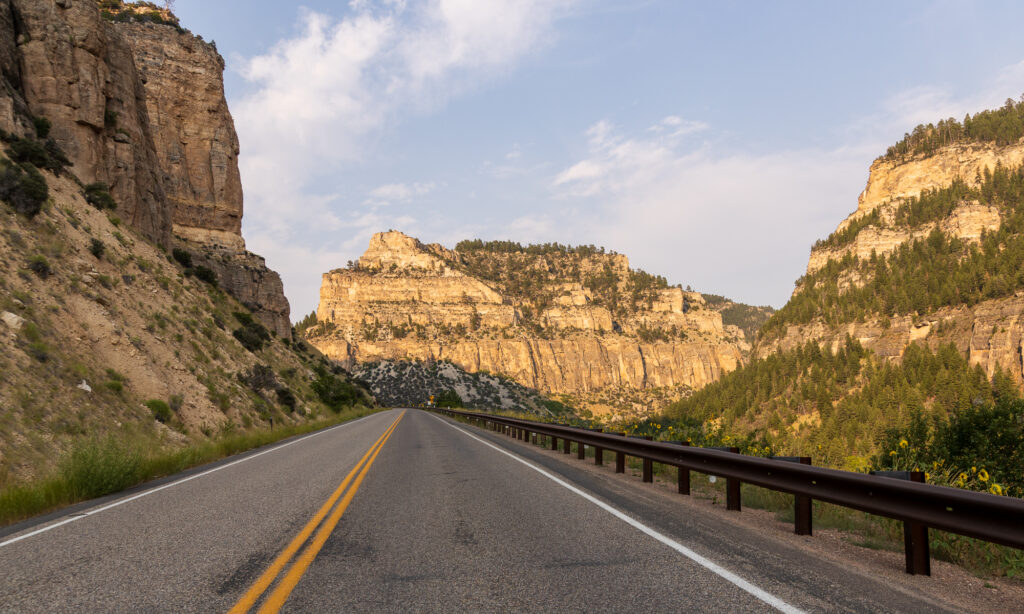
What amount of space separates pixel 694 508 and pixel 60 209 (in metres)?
28.0

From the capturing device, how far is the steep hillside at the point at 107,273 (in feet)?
49.2

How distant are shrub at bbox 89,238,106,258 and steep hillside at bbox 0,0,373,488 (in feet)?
0.20

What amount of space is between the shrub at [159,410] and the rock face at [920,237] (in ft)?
373

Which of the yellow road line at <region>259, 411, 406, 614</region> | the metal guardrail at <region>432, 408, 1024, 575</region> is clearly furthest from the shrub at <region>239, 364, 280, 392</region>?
the metal guardrail at <region>432, 408, 1024, 575</region>

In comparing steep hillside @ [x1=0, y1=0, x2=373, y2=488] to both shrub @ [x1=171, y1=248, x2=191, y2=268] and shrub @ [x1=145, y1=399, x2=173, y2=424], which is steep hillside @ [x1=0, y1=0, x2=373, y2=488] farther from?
shrub @ [x1=171, y1=248, x2=191, y2=268]

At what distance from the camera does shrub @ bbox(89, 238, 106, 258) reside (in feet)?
75.2

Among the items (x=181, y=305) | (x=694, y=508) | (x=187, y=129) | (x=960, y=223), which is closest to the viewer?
(x=694, y=508)

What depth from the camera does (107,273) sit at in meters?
22.8

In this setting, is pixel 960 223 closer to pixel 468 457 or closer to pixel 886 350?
pixel 886 350

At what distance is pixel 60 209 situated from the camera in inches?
918

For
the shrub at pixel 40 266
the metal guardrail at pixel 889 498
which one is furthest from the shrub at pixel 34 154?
the metal guardrail at pixel 889 498

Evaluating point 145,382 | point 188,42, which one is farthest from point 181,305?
point 188,42

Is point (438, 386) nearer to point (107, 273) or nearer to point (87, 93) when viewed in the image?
point (87, 93)

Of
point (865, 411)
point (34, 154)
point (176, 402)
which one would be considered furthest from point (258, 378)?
point (865, 411)
